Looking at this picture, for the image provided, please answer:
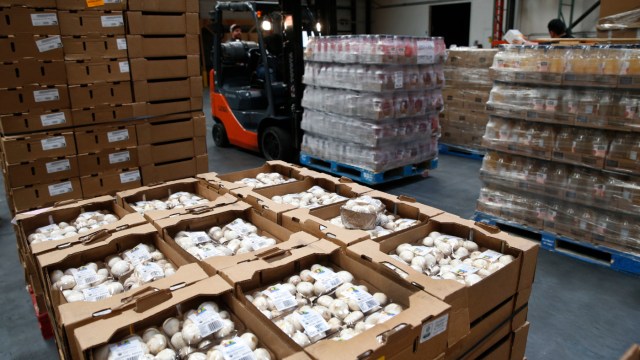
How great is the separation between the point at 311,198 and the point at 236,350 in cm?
168

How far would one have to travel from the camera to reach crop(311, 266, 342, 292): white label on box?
6.74 ft

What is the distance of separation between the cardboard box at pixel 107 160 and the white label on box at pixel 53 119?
1.16ft

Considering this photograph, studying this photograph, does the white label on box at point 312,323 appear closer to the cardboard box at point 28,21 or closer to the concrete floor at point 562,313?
the concrete floor at point 562,313

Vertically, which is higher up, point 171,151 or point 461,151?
point 171,151

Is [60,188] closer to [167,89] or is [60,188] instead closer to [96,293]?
[167,89]

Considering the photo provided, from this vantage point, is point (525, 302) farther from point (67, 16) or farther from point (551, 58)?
point (67, 16)

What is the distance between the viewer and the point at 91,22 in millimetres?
4008

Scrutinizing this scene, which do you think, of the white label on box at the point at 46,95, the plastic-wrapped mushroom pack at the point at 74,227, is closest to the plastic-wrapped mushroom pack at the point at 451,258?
the plastic-wrapped mushroom pack at the point at 74,227

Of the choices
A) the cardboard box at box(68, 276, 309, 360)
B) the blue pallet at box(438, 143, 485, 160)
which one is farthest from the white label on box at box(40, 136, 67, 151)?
the blue pallet at box(438, 143, 485, 160)

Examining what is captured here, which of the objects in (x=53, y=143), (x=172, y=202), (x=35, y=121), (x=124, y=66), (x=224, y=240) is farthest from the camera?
(x=124, y=66)

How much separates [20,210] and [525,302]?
13.1 feet

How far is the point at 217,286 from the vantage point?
1.90 metres

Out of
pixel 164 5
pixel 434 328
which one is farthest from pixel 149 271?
pixel 164 5

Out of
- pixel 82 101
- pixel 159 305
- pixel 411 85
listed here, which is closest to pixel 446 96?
pixel 411 85
